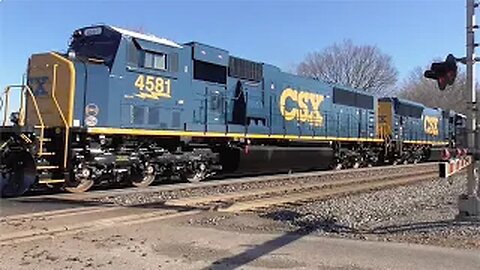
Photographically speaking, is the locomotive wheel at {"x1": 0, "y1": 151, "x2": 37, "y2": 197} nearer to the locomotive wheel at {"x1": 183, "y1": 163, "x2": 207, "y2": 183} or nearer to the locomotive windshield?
the locomotive windshield

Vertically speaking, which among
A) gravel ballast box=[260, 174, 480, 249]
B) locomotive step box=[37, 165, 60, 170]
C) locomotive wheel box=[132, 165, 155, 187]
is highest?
locomotive step box=[37, 165, 60, 170]

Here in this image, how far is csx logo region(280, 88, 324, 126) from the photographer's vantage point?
810 inches

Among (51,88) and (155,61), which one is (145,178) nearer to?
(155,61)

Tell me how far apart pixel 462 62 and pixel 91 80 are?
8.37 meters

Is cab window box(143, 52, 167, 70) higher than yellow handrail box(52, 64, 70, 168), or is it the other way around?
cab window box(143, 52, 167, 70)

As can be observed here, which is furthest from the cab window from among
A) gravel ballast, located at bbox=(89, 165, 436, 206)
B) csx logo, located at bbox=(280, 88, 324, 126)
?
csx logo, located at bbox=(280, 88, 324, 126)

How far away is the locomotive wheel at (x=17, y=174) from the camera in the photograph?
11.6 meters

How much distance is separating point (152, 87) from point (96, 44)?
1.83 m

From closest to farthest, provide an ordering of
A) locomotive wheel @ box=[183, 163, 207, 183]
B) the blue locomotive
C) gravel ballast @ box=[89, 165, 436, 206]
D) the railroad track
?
the railroad track
gravel ballast @ box=[89, 165, 436, 206]
the blue locomotive
locomotive wheel @ box=[183, 163, 207, 183]

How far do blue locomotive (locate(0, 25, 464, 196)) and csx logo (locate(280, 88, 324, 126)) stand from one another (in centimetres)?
4

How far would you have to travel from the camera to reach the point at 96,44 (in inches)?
551

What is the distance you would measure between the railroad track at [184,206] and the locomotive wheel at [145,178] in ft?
2.92

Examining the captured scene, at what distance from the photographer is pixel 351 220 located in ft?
28.9

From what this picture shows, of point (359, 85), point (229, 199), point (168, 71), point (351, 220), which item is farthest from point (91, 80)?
point (359, 85)
